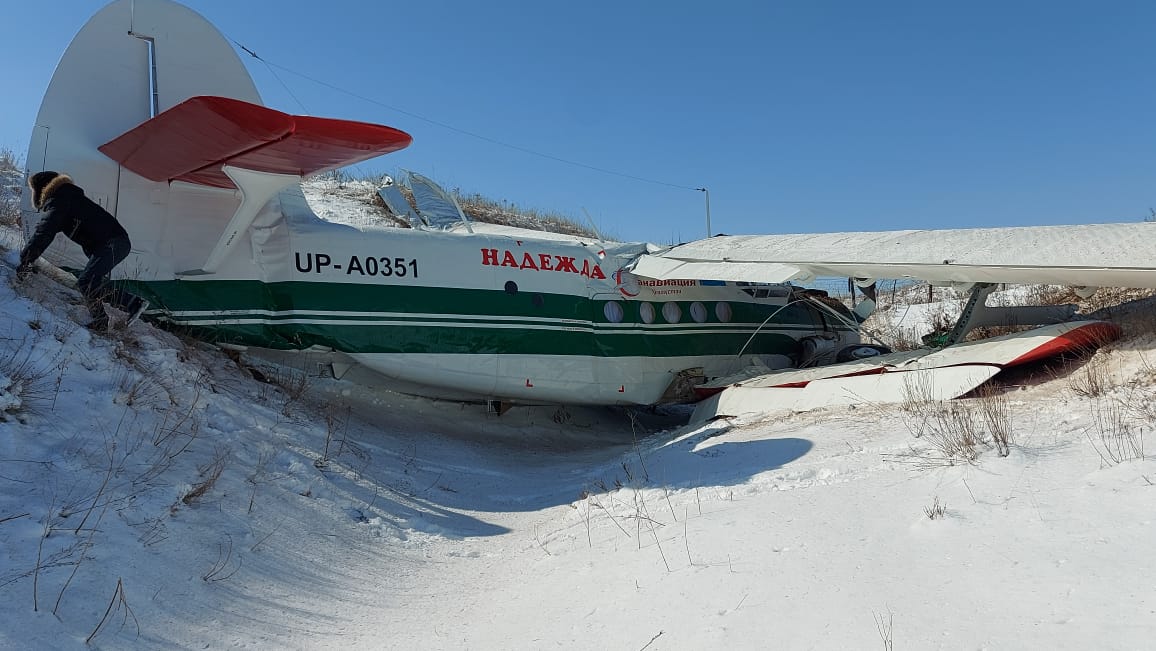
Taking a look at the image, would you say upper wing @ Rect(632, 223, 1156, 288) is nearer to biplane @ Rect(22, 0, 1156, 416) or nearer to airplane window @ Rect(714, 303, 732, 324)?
biplane @ Rect(22, 0, 1156, 416)

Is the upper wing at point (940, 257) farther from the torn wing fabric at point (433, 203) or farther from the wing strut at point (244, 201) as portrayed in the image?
the wing strut at point (244, 201)

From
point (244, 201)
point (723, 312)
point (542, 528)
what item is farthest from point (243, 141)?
point (723, 312)

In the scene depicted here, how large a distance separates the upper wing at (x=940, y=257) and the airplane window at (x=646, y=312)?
2.05 ft

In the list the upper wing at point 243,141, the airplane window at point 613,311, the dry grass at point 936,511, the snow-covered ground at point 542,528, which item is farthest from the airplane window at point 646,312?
the dry grass at point 936,511

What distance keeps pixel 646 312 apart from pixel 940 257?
172 inches

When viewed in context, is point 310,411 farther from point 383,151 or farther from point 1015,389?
point 1015,389

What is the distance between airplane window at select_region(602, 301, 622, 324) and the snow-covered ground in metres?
4.07

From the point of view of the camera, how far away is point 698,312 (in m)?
12.1

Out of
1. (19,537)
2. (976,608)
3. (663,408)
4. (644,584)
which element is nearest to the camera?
(976,608)

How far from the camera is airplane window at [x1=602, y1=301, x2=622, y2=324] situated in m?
11.0

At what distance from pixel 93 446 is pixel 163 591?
1.54 meters

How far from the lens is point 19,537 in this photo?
3.26 metres

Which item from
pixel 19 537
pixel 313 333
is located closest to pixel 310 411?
pixel 313 333

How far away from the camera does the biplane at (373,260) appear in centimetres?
727
